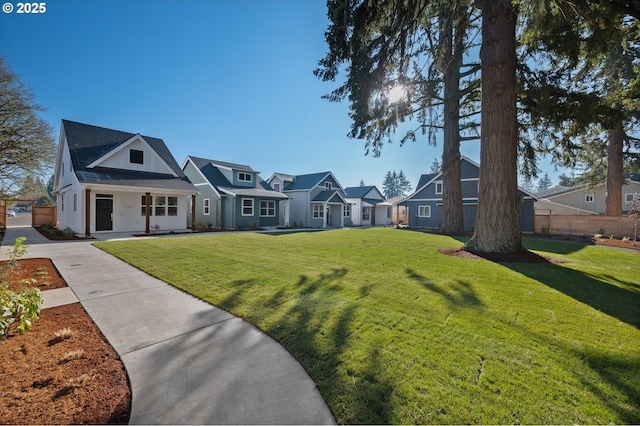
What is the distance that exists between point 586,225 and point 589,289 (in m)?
18.0

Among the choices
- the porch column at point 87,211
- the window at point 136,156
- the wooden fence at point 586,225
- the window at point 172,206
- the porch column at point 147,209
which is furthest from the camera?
the window at point 172,206

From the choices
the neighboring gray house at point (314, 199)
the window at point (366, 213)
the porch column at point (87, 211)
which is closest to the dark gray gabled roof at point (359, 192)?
the window at point (366, 213)

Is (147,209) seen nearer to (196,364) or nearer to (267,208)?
(267,208)

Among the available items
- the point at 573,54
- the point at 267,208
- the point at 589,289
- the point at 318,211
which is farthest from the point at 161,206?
the point at 573,54

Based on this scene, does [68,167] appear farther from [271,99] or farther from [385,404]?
[385,404]

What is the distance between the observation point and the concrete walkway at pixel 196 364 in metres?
2.01

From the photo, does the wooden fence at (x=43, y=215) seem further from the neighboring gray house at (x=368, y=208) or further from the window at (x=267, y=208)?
the neighboring gray house at (x=368, y=208)

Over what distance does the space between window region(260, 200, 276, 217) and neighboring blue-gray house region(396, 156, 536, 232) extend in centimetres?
1345

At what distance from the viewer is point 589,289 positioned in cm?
510

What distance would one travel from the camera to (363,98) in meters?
9.35

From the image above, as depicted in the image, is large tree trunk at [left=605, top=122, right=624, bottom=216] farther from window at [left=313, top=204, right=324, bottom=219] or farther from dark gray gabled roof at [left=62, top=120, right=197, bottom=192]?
dark gray gabled roof at [left=62, top=120, right=197, bottom=192]

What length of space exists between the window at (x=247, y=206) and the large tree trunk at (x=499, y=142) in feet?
54.6

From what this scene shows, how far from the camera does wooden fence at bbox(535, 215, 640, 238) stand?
1630 cm

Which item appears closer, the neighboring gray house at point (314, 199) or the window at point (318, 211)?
the neighboring gray house at point (314, 199)
